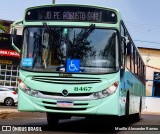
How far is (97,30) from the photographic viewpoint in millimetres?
12352

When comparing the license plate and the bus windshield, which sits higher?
the bus windshield

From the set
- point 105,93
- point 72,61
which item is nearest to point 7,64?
point 72,61

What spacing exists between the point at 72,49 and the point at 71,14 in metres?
1.00

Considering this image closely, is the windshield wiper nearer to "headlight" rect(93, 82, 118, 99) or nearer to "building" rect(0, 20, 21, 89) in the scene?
"headlight" rect(93, 82, 118, 99)

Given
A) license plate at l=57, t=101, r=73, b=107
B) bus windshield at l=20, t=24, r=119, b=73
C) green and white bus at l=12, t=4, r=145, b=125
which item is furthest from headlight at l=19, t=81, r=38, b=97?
license plate at l=57, t=101, r=73, b=107

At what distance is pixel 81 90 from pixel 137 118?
10.7 m

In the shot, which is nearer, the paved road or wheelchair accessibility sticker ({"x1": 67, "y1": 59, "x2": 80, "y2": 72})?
wheelchair accessibility sticker ({"x1": 67, "y1": 59, "x2": 80, "y2": 72})

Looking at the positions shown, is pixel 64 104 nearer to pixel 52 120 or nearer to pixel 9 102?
pixel 52 120

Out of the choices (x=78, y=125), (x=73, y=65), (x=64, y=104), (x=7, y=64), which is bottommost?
(x=78, y=125)

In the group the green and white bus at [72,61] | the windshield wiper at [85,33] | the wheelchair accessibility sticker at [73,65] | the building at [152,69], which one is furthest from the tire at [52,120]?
the building at [152,69]

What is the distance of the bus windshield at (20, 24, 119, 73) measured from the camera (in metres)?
12.1

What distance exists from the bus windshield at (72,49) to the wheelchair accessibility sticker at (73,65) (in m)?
0.08

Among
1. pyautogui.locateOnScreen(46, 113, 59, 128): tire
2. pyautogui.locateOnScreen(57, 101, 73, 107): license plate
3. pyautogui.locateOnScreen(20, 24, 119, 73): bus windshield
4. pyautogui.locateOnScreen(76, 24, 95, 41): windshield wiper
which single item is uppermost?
pyautogui.locateOnScreen(76, 24, 95, 41): windshield wiper

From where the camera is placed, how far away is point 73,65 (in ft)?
39.6
